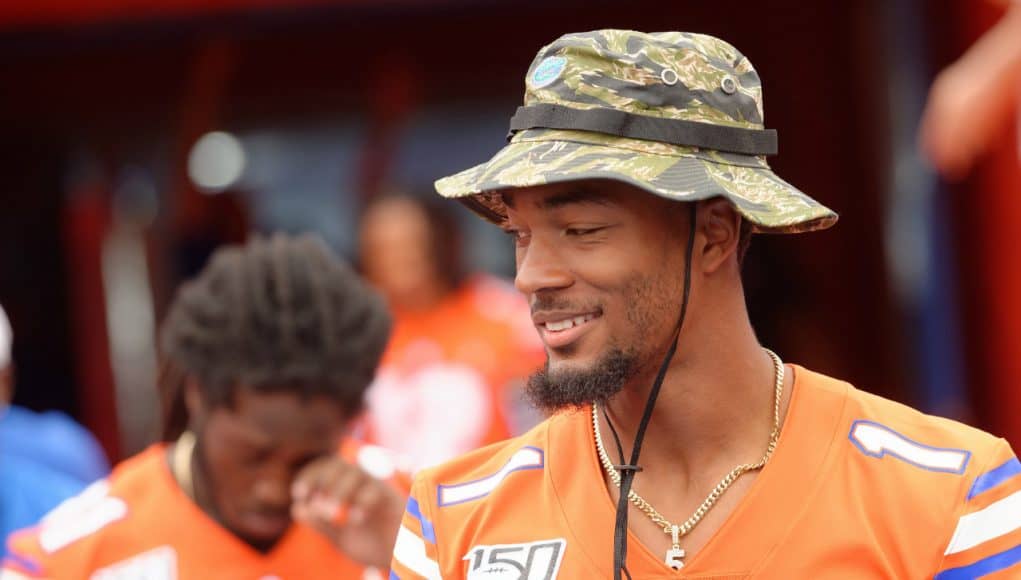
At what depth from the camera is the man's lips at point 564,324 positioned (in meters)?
2.61

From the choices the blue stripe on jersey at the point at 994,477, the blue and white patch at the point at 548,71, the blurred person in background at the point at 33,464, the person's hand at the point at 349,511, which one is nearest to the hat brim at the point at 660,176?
the blue and white patch at the point at 548,71

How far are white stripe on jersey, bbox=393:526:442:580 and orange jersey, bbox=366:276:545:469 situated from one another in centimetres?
324

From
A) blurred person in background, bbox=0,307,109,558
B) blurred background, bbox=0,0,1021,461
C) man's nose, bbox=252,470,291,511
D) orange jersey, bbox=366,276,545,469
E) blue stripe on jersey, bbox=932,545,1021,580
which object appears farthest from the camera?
blurred background, bbox=0,0,1021,461

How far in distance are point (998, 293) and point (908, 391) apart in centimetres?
108

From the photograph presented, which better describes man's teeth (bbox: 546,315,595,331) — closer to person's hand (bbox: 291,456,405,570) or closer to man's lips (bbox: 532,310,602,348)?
man's lips (bbox: 532,310,602,348)

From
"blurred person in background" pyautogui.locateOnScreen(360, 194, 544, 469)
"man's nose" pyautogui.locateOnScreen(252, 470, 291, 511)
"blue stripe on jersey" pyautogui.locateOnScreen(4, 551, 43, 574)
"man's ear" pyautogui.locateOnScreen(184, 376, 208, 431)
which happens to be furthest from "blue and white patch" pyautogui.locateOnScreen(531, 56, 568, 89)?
"blurred person in background" pyautogui.locateOnScreen(360, 194, 544, 469)

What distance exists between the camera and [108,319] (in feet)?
29.3

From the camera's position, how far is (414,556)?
2.80 m

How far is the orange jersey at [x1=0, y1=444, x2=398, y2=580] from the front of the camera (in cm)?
377

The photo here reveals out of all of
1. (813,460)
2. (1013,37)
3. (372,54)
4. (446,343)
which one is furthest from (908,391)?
(813,460)

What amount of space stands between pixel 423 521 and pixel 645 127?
796 millimetres

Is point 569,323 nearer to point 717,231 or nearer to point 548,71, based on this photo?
point 717,231

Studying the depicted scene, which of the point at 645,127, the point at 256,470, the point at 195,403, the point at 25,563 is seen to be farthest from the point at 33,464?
the point at 645,127

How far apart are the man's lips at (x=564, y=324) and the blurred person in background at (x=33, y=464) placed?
10.3 ft
